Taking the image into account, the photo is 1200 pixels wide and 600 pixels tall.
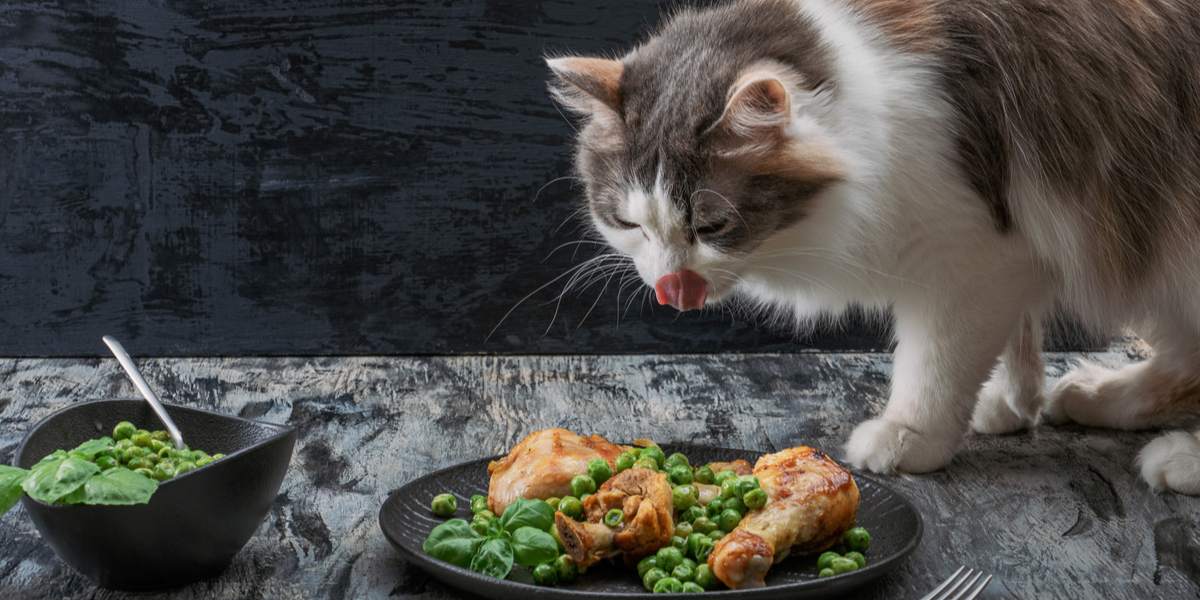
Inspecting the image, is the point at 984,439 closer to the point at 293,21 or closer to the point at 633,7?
the point at 633,7

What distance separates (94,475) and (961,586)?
98 centimetres

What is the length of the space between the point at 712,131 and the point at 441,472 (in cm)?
59

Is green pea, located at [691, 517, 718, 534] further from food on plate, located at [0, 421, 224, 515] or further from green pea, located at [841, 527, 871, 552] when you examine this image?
food on plate, located at [0, 421, 224, 515]

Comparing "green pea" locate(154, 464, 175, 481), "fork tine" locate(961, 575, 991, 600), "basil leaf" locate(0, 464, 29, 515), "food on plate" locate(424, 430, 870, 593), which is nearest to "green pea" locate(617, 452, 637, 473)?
"food on plate" locate(424, 430, 870, 593)

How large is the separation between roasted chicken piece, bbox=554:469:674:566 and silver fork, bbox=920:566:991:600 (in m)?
0.31

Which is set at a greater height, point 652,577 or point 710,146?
point 710,146

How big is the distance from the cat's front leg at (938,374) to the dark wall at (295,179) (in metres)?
0.81

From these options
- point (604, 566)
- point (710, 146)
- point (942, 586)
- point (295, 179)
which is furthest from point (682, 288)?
point (295, 179)

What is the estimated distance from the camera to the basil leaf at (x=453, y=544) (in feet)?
4.67

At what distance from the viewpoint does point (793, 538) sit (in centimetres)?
145

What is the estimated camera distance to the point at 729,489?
1.54m

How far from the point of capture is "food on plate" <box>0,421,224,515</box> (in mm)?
1271

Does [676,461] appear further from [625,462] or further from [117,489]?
[117,489]

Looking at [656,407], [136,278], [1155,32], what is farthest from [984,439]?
[136,278]
